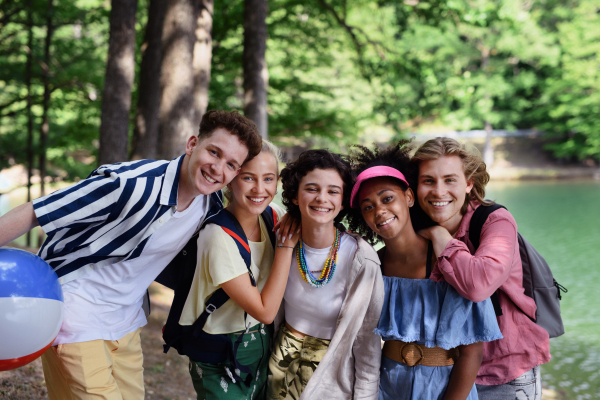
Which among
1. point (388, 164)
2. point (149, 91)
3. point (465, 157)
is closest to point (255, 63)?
point (149, 91)

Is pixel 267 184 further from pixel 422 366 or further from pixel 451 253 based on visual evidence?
pixel 422 366

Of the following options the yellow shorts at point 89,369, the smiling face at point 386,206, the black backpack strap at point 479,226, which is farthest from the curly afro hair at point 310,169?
the yellow shorts at point 89,369

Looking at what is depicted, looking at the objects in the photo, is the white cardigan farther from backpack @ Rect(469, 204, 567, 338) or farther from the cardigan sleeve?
backpack @ Rect(469, 204, 567, 338)

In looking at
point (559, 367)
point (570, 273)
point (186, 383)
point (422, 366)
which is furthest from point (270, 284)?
point (570, 273)

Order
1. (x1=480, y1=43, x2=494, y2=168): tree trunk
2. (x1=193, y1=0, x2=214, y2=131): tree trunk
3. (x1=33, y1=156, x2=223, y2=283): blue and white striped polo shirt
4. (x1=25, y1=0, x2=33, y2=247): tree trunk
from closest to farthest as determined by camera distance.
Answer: (x1=33, y1=156, x2=223, y2=283): blue and white striped polo shirt
(x1=193, y1=0, x2=214, y2=131): tree trunk
(x1=25, y1=0, x2=33, y2=247): tree trunk
(x1=480, y1=43, x2=494, y2=168): tree trunk

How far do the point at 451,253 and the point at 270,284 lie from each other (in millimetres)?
919

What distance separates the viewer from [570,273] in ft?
38.0

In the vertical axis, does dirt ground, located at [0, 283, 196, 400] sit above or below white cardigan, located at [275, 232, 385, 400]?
below

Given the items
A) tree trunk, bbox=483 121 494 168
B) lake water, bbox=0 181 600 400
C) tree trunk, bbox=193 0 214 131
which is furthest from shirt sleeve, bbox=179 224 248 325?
tree trunk, bbox=483 121 494 168

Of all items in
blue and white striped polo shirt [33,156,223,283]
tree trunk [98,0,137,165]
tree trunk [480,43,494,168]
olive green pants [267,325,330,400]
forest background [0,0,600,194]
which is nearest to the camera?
blue and white striped polo shirt [33,156,223,283]

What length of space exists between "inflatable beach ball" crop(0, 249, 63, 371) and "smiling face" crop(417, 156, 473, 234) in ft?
6.35

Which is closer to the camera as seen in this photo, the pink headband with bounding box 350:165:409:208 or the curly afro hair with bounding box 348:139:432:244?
the pink headband with bounding box 350:165:409:208

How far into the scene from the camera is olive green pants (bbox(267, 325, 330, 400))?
8.31ft

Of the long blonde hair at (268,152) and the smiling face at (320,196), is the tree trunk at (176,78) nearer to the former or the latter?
the long blonde hair at (268,152)
